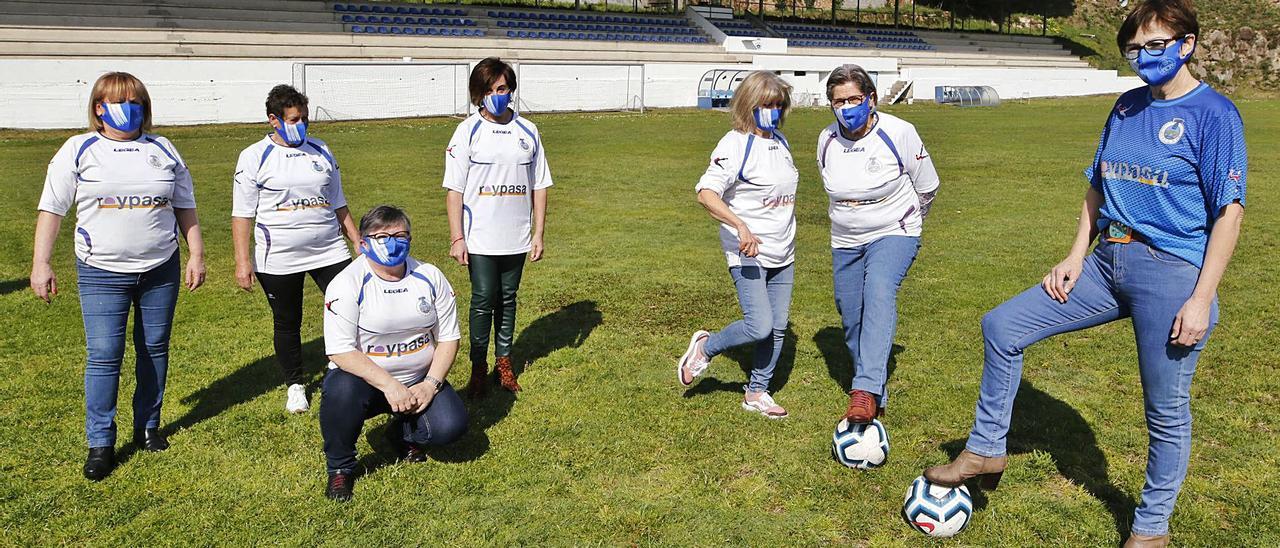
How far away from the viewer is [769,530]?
424 centimetres

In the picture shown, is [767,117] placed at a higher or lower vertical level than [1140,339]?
higher

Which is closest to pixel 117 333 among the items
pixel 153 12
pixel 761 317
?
pixel 761 317

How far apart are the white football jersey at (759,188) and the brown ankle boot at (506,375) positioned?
5.43 feet

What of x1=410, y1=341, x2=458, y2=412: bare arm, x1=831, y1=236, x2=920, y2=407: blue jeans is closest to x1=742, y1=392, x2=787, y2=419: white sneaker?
x1=831, y1=236, x2=920, y2=407: blue jeans

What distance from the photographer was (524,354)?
275 inches

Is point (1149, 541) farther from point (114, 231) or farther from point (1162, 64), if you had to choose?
point (114, 231)

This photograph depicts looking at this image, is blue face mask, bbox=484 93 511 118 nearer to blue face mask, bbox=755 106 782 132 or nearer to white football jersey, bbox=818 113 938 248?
blue face mask, bbox=755 106 782 132

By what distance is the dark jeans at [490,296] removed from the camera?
5.92m

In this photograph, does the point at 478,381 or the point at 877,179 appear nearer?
the point at 877,179

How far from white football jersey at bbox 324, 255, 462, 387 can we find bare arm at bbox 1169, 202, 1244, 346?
3.14 meters

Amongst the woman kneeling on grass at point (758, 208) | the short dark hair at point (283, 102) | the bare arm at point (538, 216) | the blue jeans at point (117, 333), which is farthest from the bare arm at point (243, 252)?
the woman kneeling on grass at point (758, 208)

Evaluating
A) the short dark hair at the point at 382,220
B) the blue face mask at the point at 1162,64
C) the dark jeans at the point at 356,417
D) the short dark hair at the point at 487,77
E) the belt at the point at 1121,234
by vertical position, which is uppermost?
the blue face mask at the point at 1162,64

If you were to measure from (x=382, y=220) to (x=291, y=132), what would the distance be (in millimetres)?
1335

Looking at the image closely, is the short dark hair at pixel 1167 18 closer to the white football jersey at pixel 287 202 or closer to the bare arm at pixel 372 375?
the bare arm at pixel 372 375
